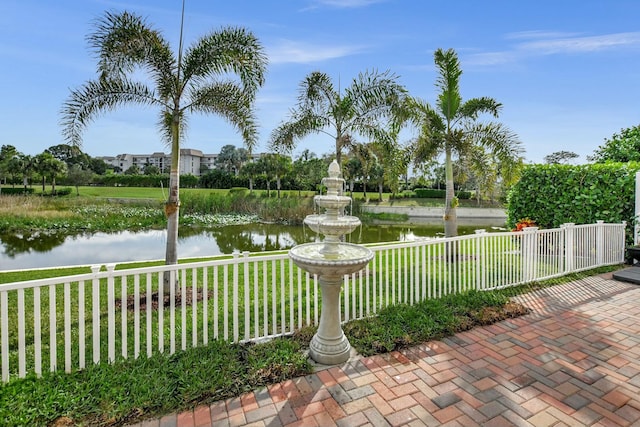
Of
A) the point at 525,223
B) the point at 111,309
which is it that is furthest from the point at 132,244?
the point at 525,223

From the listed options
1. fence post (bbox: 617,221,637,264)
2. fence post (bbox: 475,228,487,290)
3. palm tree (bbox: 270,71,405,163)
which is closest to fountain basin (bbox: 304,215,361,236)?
fence post (bbox: 475,228,487,290)

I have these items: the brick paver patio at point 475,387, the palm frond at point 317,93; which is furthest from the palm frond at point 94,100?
the brick paver patio at point 475,387

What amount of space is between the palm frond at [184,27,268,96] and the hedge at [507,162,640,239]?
7.86m

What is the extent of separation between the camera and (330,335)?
9.66 ft

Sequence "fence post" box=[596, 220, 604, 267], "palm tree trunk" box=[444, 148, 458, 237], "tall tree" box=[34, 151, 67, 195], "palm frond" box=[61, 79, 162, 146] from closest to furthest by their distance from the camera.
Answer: "palm frond" box=[61, 79, 162, 146], "fence post" box=[596, 220, 604, 267], "palm tree trunk" box=[444, 148, 458, 237], "tall tree" box=[34, 151, 67, 195]

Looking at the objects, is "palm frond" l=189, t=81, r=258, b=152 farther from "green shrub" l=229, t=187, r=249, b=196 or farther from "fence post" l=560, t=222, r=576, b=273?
"green shrub" l=229, t=187, r=249, b=196

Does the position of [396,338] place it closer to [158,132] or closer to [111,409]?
[111,409]

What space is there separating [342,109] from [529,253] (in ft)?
15.3

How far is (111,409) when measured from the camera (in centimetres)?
212

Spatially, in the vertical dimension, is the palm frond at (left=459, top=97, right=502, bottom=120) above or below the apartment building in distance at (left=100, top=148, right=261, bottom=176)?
below

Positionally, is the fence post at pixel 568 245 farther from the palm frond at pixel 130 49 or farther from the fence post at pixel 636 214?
the palm frond at pixel 130 49

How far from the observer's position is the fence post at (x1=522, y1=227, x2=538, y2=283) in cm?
527

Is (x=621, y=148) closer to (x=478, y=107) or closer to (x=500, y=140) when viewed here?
(x=500, y=140)

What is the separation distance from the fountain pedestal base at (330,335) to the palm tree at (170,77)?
9.36 feet
